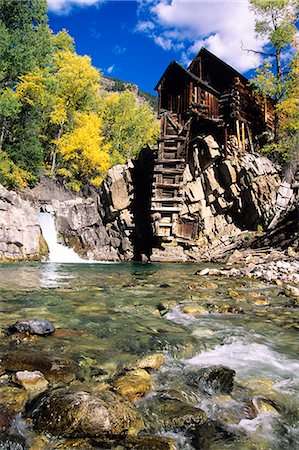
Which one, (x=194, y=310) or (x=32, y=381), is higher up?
(x=32, y=381)

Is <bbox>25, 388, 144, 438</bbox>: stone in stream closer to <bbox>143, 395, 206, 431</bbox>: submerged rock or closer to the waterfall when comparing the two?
<bbox>143, 395, 206, 431</bbox>: submerged rock

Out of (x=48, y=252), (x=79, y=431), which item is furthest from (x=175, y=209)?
(x=79, y=431)

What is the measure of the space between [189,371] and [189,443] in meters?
1.67

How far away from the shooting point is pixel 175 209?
2883 centimetres

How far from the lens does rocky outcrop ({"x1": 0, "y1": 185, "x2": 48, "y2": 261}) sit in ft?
75.9

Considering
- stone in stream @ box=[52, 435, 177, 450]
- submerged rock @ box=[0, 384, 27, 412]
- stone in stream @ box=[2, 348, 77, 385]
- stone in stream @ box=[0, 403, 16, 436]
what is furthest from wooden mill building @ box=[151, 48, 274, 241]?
stone in stream @ box=[52, 435, 177, 450]

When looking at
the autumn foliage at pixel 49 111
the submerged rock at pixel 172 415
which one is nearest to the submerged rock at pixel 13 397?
the submerged rock at pixel 172 415

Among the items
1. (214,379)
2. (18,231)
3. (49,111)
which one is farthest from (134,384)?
(49,111)

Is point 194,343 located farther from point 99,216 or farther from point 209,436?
point 99,216

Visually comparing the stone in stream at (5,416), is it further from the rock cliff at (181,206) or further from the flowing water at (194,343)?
the rock cliff at (181,206)

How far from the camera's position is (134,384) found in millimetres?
4137

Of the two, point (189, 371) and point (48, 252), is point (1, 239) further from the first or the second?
point (189, 371)

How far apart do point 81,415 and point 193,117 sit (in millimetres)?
32584

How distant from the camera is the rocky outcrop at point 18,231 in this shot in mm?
23141
